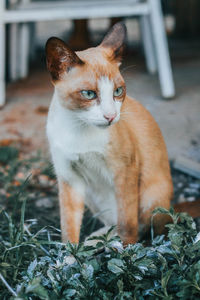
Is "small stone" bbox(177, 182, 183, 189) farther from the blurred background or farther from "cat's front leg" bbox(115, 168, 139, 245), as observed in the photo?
"cat's front leg" bbox(115, 168, 139, 245)

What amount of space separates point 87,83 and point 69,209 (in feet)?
2.06

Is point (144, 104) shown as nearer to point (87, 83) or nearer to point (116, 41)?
point (116, 41)

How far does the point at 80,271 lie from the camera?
5.17 ft

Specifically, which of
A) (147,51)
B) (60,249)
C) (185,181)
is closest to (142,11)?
(147,51)

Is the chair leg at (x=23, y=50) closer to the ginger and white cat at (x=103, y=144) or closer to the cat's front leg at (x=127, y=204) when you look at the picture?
the ginger and white cat at (x=103, y=144)

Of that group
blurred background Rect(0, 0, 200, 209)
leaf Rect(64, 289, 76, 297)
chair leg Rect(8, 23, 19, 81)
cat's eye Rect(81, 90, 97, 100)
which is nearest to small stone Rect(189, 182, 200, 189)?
blurred background Rect(0, 0, 200, 209)

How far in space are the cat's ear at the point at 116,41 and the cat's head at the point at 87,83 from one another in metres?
0.05

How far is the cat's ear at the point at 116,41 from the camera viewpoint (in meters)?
1.84

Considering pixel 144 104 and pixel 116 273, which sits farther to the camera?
pixel 144 104

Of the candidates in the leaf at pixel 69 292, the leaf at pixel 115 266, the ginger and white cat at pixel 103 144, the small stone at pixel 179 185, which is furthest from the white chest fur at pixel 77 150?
the small stone at pixel 179 185

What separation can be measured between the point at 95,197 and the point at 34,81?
2.80 metres

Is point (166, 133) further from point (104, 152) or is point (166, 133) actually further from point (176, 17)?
point (176, 17)

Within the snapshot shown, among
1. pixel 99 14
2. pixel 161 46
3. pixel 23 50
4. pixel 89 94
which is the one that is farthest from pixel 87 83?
pixel 23 50

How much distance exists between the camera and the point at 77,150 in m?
1.83
